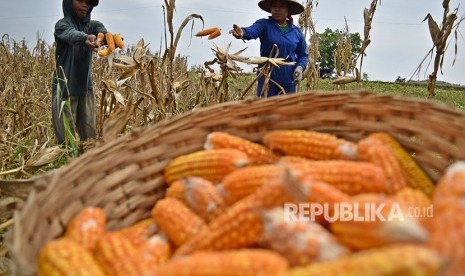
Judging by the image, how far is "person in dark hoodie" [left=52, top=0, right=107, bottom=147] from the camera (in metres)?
5.61

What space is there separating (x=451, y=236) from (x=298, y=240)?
421mm

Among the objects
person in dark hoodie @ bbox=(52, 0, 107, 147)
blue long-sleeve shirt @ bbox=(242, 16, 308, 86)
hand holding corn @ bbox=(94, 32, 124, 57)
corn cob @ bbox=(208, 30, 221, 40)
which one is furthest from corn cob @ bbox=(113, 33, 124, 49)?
blue long-sleeve shirt @ bbox=(242, 16, 308, 86)

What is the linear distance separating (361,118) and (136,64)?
8.49 ft

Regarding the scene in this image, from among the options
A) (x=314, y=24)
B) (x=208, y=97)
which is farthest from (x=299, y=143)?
(x=314, y=24)

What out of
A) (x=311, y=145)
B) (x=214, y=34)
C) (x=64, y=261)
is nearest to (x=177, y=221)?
(x=64, y=261)

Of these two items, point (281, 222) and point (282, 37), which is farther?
point (282, 37)

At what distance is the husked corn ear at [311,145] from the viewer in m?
2.00

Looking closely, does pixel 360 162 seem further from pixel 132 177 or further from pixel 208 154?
pixel 132 177

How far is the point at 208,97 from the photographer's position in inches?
213

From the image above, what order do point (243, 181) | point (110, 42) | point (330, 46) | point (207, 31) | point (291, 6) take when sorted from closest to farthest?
point (243, 181), point (207, 31), point (110, 42), point (291, 6), point (330, 46)

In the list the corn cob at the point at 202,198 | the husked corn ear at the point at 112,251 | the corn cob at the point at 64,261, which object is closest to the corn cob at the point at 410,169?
the corn cob at the point at 202,198

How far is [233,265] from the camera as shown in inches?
51.7

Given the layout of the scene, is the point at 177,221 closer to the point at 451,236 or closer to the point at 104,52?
the point at 451,236

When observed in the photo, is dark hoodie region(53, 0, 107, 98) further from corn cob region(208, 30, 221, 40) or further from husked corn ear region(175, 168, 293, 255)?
husked corn ear region(175, 168, 293, 255)
